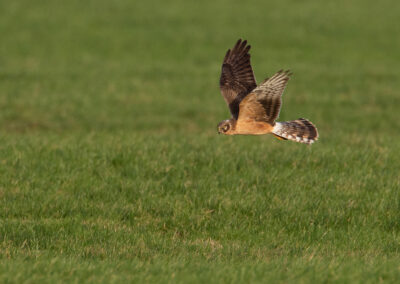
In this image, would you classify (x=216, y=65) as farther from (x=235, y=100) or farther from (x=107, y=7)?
(x=235, y=100)

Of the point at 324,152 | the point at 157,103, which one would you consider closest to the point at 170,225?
the point at 324,152

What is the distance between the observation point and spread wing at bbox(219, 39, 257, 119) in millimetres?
9203

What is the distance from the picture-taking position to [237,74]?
9.29 metres

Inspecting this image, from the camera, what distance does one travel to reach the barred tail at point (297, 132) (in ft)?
28.4

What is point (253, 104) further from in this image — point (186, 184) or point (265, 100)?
point (186, 184)

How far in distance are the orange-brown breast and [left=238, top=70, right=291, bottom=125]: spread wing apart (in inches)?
2.0

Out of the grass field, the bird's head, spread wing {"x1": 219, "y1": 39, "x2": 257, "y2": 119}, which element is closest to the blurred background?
the grass field

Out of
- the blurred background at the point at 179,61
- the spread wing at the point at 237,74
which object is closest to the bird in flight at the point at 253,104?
the spread wing at the point at 237,74

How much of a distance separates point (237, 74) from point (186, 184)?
5.64 feet

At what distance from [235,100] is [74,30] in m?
21.8

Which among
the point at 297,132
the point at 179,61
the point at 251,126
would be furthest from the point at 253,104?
the point at 179,61

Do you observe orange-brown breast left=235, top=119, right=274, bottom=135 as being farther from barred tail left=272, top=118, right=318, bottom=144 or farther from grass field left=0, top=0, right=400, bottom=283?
grass field left=0, top=0, right=400, bottom=283

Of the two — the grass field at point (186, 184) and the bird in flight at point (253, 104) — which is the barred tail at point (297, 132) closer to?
the bird in flight at point (253, 104)

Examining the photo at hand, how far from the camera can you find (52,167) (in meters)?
10.1
